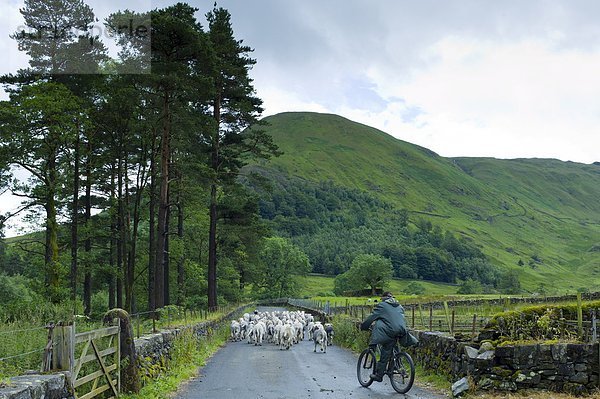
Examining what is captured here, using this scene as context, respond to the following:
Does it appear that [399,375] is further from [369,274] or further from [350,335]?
[369,274]

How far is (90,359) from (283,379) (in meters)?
6.19

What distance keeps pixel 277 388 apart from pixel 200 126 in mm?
17565

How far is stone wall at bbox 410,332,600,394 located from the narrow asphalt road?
1.11 metres

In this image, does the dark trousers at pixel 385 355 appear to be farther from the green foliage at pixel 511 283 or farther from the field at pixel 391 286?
the green foliage at pixel 511 283

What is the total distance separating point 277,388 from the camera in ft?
42.5

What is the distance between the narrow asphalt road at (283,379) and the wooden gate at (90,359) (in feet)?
5.84

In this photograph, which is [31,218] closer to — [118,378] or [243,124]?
[243,124]

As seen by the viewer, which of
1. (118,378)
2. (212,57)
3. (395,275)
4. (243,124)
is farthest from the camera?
(395,275)

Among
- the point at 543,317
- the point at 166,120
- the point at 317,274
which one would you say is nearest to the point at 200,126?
the point at 166,120

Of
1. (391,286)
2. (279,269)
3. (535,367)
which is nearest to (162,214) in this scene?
(535,367)

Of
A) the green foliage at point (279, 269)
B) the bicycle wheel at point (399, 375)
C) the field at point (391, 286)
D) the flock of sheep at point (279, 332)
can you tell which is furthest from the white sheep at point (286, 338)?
the field at point (391, 286)

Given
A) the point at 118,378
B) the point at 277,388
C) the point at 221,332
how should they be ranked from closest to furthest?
the point at 118,378
the point at 277,388
the point at 221,332

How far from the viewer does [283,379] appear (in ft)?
47.6

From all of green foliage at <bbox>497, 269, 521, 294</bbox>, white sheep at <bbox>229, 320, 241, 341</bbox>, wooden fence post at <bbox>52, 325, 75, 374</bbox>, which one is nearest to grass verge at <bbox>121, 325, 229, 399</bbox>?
wooden fence post at <bbox>52, 325, 75, 374</bbox>
